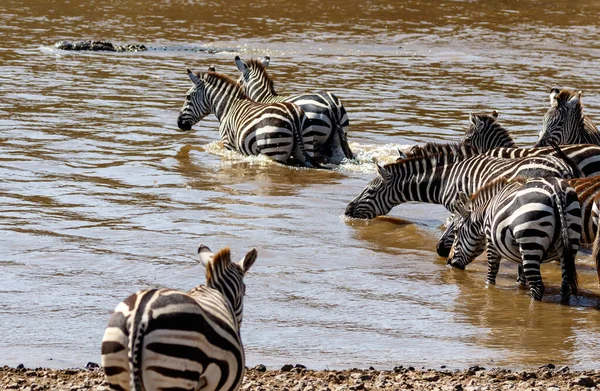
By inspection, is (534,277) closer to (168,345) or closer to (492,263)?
(492,263)

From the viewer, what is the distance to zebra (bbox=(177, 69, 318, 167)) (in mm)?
14727

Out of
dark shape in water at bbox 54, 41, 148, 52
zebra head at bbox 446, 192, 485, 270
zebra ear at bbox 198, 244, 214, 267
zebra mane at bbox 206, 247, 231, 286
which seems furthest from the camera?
dark shape in water at bbox 54, 41, 148, 52

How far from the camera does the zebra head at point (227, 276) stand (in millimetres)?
5625

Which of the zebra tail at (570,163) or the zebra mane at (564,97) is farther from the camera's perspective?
the zebra mane at (564,97)

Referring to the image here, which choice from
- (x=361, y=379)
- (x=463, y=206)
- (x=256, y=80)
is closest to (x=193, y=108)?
(x=256, y=80)

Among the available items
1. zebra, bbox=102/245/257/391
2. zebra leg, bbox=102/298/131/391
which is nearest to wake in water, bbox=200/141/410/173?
zebra, bbox=102/245/257/391

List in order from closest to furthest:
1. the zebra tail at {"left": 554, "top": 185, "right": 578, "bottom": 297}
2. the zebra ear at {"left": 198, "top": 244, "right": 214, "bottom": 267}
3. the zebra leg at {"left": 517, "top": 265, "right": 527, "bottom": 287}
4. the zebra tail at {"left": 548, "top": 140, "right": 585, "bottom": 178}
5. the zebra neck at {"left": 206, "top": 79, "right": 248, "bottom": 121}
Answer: the zebra ear at {"left": 198, "top": 244, "right": 214, "bottom": 267} < the zebra tail at {"left": 554, "top": 185, "right": 578, "bottom": 297} < the zebra leg at {"left": 517, "top": 265, "right": 527, "bottom": 287} < the zebra tail at {"left": 548, "top": 140, "right": 585, "bottom": 178} < the zebra neck at {"left": 206, "top": 79, "right": 248, "bottom": 121}

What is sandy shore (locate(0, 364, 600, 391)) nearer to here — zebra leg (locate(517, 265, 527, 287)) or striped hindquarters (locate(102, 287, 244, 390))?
striped hindquarters (locate(102, 287, 244, 390))

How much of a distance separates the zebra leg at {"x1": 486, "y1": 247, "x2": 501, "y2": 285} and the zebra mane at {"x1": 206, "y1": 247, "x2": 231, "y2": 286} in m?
4.22

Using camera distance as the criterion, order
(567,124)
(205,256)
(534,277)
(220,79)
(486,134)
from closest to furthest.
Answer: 1. (205,256)
2. (534,277)
3. (567,124)
4. (486,134)
5. (220,79)

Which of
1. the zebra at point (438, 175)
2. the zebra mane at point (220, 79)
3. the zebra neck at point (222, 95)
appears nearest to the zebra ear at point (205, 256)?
the zebra at point (438, 175)

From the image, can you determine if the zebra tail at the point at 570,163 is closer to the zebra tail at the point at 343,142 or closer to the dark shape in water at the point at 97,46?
the zebra tail at the point at 343,142

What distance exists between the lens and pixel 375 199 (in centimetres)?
1217

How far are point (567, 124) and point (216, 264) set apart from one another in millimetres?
8707
